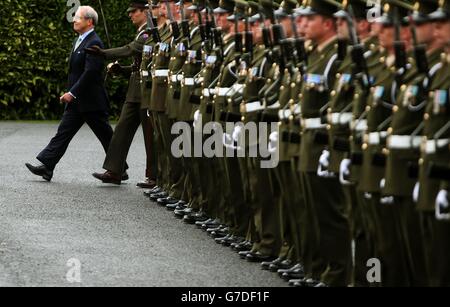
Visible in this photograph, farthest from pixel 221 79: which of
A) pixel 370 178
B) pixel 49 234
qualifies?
pixel 370 178

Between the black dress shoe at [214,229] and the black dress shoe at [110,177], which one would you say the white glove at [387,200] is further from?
the black dress shoe at [110,177]

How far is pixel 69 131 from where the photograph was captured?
1822cm

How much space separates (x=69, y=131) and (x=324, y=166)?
A: 869 centimetres

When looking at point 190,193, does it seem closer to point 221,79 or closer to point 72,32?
point 221,79

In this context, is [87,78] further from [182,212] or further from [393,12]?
[393,12]

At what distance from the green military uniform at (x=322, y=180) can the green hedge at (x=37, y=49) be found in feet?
58.6

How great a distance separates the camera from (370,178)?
905cm

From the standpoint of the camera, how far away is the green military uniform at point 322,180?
10.1 m

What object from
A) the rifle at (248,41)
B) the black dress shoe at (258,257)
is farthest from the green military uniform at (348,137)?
the rifle at (248,41)

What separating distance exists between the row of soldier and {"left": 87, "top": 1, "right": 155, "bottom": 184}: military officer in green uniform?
277 cm

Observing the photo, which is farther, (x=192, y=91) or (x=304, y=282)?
(x=192, y=91)

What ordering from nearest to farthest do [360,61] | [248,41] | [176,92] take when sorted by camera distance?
[360,61] < [248,41] < [176,92]

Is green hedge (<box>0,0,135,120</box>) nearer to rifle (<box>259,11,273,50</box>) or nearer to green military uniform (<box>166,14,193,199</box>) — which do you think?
green military uniform (<box>166,14,193,199</box>)

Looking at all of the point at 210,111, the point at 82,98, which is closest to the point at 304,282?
the point at 210,111
